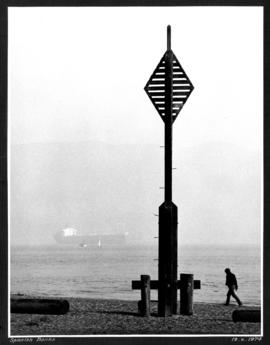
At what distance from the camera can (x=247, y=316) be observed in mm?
16516

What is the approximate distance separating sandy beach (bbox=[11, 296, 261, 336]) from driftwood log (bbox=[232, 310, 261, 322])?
0.11 m

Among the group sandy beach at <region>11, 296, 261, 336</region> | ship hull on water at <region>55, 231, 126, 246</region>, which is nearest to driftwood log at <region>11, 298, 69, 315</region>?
sandy beach at <region>11, 296, 261, 336</region>

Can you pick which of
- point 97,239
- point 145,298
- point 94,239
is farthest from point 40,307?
point 94,239

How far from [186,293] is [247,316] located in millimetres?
1345

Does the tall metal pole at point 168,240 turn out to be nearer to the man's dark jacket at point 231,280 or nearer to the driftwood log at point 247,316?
the driftwood log at point 247,316

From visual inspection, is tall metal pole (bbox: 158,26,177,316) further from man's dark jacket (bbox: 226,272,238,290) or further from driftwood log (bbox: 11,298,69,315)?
man's dark jacket (bbox: 226,272,238,290)

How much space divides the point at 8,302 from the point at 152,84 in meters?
5.26

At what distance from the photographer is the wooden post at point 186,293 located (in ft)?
56.0

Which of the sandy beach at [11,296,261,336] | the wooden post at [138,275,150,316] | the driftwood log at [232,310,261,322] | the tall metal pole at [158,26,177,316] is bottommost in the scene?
the sandy beach at [11,296,261,336]

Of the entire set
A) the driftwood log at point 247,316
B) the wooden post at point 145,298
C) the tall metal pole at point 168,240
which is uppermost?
the tall metal pole at point 168,240

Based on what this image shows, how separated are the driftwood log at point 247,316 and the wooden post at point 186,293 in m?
0.99

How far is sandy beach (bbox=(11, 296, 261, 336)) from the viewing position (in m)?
15.8

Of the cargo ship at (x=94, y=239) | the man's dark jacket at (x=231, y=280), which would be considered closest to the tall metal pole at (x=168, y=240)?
the man's dark jacket at (x=231, y=280)
